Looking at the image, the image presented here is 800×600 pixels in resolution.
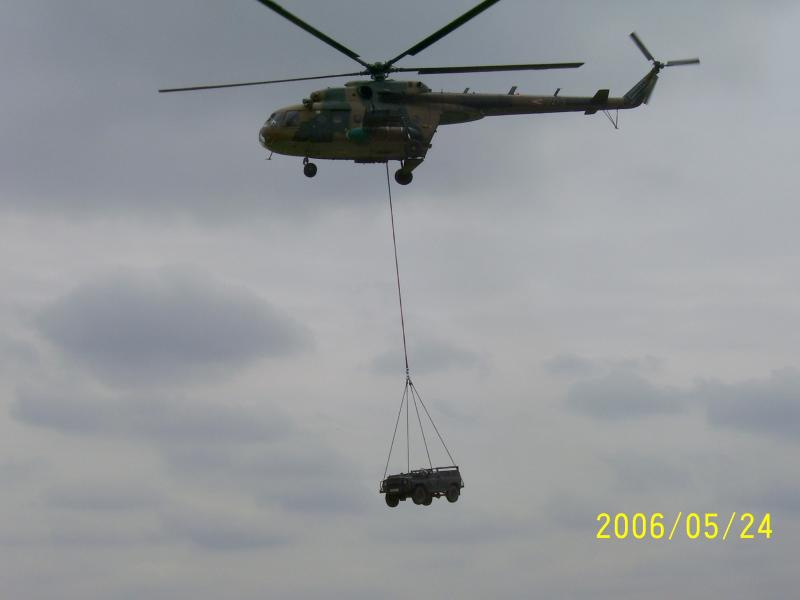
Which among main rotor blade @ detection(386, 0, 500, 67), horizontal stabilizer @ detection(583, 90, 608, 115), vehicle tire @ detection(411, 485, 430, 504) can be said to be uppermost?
horizontal stabilizer @ detection(583, 90, 608, 115)

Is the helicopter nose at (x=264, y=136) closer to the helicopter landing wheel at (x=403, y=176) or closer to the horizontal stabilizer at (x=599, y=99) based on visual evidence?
the helicopter landing wheel at (x=403, y=176)

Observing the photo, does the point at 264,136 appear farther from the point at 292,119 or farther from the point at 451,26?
the point at 451,26

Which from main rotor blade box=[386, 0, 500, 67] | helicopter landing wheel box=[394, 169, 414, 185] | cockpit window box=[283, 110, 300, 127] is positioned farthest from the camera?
helicopter landing wheel box=[394, 169, 414, 185]

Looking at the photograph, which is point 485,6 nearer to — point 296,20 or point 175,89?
point 296,20

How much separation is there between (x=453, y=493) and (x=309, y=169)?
12146 mm

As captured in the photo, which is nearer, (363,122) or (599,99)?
(363,122)

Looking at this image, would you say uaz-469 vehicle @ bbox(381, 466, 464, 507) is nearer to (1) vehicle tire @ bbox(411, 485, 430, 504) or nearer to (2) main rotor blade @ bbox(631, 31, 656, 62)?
(1) vehicle tire @ bbox(411, 485, 430, 504)

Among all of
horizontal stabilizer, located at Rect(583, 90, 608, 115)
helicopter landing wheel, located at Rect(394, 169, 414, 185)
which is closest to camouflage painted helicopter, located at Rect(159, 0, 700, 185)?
helicopter landing wheel, located at Rect(394, 169, 414, 185)

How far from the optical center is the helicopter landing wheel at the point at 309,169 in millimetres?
45156

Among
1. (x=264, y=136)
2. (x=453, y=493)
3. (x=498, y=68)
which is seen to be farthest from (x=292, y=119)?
(x=453, y=493)

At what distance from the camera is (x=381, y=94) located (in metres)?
44.8

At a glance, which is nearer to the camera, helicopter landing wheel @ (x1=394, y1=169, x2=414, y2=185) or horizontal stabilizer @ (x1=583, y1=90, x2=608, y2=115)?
helicopter landing wheel @ (x1=394, y1=169, x2=414, y2=185)

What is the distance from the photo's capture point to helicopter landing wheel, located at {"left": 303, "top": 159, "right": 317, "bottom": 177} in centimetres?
4516

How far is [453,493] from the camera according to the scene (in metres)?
41.6
